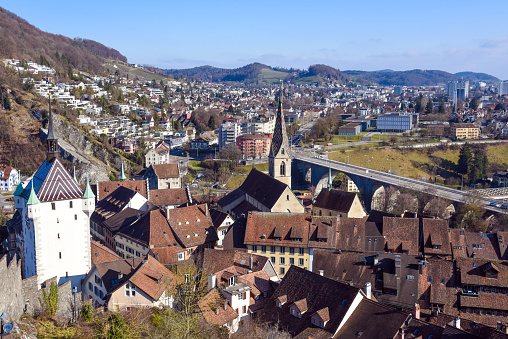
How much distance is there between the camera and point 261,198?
58.0 m

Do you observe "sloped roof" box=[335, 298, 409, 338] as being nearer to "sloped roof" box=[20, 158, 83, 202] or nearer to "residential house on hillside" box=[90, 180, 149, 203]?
"sloped roof" box=[20, 158, 83, 202]

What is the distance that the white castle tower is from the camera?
3416 centimetres

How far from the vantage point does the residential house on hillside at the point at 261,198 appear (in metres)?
54.3

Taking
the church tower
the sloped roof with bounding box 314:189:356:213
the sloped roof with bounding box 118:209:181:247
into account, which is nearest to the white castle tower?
the sloped roof with bounding box 118:209:181:247

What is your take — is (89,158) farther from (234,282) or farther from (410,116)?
(410,116)

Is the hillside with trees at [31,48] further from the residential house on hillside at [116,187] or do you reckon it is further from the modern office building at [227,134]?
the residential house on hillside at [116,187]

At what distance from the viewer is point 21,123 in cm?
10375

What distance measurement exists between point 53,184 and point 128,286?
10.2m

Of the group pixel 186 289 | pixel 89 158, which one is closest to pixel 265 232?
pixel 186 289

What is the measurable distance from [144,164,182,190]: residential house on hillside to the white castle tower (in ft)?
163

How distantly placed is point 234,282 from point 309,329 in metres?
6.89

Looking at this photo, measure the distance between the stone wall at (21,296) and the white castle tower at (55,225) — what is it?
17.2 feet

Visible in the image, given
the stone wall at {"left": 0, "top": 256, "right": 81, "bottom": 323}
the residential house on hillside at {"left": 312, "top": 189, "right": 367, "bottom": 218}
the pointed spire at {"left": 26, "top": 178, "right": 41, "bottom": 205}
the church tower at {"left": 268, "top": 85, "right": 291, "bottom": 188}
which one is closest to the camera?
the stone wall at {"left": 0, "top": 256, "right": 81, "bottom": 323}

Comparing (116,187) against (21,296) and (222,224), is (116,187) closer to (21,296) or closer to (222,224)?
(222,224)
